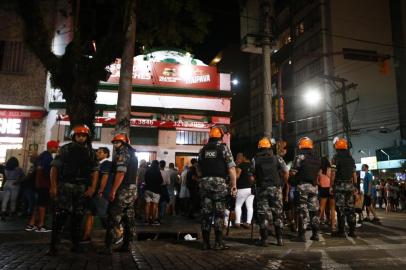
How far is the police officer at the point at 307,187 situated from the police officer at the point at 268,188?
53 centimetres

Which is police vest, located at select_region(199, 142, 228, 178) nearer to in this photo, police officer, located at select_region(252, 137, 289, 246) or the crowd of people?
the crowd of people

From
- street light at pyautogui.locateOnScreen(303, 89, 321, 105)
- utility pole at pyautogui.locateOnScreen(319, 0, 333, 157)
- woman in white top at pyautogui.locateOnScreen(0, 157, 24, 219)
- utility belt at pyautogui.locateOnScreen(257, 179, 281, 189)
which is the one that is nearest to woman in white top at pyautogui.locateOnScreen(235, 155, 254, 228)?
utility belt at pyautogui.locateOnScreen(257, 179, 281, 189)

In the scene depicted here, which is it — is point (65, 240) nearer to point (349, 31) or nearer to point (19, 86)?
point (19, 86)

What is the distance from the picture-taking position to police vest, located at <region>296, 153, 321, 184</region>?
782 cm

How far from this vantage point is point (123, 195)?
20.0 feet

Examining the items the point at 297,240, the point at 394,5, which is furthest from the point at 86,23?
the point at 394,5

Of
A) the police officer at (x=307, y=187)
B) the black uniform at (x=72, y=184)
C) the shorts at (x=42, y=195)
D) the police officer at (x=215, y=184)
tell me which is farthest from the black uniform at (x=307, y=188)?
the shorts at (x=42, y=195)

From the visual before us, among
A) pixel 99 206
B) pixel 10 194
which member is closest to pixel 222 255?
pixel 99 206

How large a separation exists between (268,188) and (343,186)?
7.23 feet

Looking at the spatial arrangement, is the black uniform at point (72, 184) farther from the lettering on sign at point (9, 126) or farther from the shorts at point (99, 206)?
the lettering on sign at point (9, 126)

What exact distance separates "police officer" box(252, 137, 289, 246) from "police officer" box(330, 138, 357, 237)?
166 cm

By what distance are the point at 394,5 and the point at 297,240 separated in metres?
42.1

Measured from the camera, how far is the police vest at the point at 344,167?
8.31 m

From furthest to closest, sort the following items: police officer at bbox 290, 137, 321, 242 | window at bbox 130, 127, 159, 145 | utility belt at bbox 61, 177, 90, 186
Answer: window at bbox 130, 127, 159, 145 < police officer at bbox 290, 137, 321, 242 < utility belt at bbox 61, 177, 90, 186
